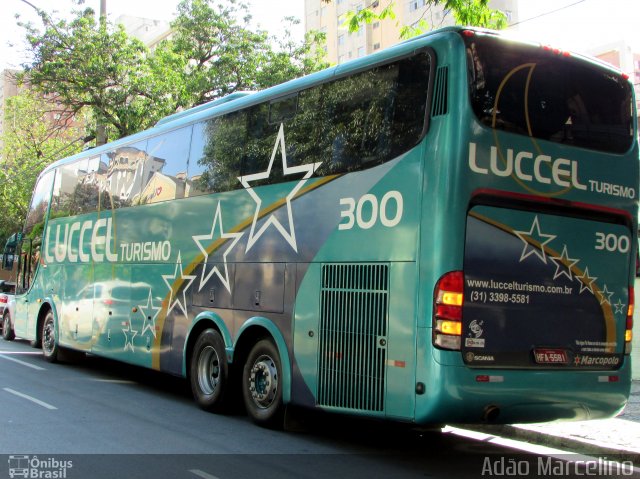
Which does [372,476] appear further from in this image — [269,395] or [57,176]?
[57,176]

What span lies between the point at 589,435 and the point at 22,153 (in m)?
35.2

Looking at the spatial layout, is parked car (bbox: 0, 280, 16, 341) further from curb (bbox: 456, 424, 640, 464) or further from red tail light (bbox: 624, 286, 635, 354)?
red tail light (bbox: 624, 286, 635, 354)

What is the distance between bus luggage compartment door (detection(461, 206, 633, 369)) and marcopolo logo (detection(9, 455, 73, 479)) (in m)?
A: 3.65

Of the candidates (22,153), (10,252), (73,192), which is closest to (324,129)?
(73,192)

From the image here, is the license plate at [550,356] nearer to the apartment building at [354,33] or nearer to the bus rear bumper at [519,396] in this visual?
the bus rear bumper at [519,396]

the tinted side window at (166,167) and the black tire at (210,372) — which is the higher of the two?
the tinted side window at (166,167)

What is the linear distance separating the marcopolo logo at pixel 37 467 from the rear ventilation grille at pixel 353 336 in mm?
2573

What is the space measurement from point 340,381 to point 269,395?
1.56m

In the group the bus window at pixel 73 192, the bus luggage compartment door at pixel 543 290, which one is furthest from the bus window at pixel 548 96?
the bus window at pixel 73 192

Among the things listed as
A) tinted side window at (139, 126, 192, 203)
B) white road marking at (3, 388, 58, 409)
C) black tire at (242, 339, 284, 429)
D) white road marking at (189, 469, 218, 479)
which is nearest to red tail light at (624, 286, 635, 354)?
black tire at (242, 339, 284, 429)

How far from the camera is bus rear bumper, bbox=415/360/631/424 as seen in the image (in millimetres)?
6398

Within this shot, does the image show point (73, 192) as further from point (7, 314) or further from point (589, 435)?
point (589, 435)

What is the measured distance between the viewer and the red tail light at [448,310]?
6.46 m

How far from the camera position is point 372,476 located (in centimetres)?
681
